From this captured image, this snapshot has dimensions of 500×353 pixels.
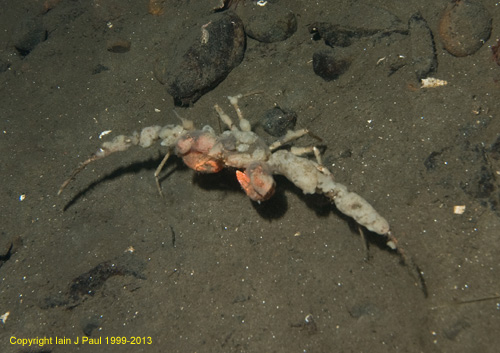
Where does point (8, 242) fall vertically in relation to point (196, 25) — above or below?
below

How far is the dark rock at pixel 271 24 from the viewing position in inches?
197

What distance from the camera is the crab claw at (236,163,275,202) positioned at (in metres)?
3.59

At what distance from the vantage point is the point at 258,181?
361 cm

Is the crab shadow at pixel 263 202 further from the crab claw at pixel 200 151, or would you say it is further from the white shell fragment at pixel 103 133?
the white shell fragment at pixel 103 133

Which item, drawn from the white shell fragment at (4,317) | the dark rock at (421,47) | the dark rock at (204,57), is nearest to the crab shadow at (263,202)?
the dark rock at (204,57)

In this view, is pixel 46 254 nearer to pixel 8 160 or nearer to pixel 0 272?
pixel 0 272

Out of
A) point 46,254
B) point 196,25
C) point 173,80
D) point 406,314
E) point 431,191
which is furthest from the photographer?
point 196,25

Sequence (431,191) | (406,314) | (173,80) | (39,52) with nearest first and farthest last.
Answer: (406,314)
(431,191)
(173,80)
(39,52)

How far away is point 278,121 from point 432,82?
6.42 feet

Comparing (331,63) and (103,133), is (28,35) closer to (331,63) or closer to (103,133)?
(103,133)

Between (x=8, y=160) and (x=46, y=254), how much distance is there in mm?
1795

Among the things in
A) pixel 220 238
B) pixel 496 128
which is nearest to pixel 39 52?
pixel 220 238

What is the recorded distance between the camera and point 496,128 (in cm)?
366

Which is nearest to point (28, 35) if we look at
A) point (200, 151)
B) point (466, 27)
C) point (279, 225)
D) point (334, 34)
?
point (200, 151)
